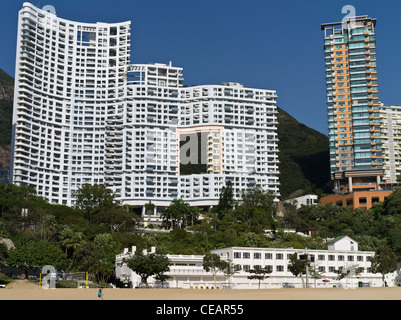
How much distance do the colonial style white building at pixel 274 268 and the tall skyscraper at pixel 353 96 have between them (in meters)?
61.3

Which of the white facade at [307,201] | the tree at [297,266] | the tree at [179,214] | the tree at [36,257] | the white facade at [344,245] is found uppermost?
the white facade at [307,201]

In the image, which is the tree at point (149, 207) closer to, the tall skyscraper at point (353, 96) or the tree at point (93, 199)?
the tree at point (93, 199)

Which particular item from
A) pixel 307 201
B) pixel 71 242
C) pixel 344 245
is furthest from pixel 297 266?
pixel 307 201

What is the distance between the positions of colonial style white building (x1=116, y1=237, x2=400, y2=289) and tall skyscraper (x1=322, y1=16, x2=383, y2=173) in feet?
201

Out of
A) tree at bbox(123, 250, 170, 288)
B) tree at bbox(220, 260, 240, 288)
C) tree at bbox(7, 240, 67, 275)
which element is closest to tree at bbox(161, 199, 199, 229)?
tree at bbox(220, 260, 240, 288)

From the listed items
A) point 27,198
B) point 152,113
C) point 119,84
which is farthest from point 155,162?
point 27,198

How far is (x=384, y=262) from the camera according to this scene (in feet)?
325

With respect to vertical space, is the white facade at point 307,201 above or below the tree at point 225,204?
above

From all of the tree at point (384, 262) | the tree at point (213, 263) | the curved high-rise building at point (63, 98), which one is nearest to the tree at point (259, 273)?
the tree at point (213, 263)

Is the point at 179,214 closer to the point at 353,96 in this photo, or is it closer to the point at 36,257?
the point at 36,257

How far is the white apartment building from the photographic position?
6747 inches

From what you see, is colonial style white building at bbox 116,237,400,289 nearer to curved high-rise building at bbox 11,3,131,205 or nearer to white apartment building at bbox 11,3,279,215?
white apartment building at bbox 11,3,279,215

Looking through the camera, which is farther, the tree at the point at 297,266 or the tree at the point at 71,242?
the tree at the point at 71,242

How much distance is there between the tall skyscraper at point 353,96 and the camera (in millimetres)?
164875
